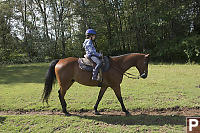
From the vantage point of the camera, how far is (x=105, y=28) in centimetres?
2739

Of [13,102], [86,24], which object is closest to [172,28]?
[86,24]

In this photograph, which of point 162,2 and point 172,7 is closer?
point 172,7

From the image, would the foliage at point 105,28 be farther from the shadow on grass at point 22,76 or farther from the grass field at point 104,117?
the grass field at point 104,117

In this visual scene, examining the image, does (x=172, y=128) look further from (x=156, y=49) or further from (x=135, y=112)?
(x=156, y=49)

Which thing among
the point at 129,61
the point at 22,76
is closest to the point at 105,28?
the point at 22,76

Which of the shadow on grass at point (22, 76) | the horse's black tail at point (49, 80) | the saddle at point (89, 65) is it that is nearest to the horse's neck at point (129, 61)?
the saddle at point (89, 65)

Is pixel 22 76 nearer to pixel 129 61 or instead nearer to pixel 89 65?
pixel 89 65

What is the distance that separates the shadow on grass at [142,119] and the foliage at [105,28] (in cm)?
1582

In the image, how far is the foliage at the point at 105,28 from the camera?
1977 centimetres

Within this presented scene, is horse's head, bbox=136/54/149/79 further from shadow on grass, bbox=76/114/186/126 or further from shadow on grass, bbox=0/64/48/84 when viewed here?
shadow on grass, bbox=0/64/48/84

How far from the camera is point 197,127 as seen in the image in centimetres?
395

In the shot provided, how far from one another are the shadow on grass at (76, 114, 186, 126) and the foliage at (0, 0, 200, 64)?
1582cm

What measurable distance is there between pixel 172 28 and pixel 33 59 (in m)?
21.5

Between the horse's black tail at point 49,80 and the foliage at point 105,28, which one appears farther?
the foliage at point 105,28
